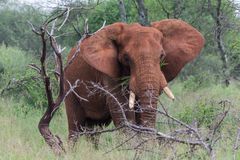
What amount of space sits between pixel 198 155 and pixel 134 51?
2.50m

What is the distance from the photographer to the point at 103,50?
346 inches

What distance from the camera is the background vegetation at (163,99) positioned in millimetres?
7273

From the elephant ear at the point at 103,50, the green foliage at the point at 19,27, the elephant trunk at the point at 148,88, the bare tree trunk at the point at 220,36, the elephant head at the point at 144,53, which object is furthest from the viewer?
the green foliage at the point at 19,27

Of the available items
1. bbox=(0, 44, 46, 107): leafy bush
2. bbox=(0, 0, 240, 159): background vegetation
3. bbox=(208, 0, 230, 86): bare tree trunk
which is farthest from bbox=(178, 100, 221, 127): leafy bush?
bbox=(208, 0, 230, 86): bare tree trunk

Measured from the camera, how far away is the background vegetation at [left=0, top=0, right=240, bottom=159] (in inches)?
286

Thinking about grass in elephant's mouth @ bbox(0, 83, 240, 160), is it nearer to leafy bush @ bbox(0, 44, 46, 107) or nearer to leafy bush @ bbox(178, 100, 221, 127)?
leafy bush @ bbox(178, 100, 221, 127)

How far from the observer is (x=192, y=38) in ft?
31.0

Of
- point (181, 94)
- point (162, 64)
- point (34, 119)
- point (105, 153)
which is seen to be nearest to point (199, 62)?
point (181, 94)

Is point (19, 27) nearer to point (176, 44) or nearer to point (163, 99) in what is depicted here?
point (163, 99)

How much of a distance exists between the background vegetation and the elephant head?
560 millimetres

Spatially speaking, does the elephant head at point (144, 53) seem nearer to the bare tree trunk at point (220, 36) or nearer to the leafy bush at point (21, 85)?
the leafy bush at point (21, 85)

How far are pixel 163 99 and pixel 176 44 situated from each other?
11.5 feet

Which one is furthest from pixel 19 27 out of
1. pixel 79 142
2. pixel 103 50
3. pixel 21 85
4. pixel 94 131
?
pixel 94 131

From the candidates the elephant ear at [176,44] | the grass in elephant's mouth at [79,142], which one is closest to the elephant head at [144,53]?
the elephant ear at [176,44]
